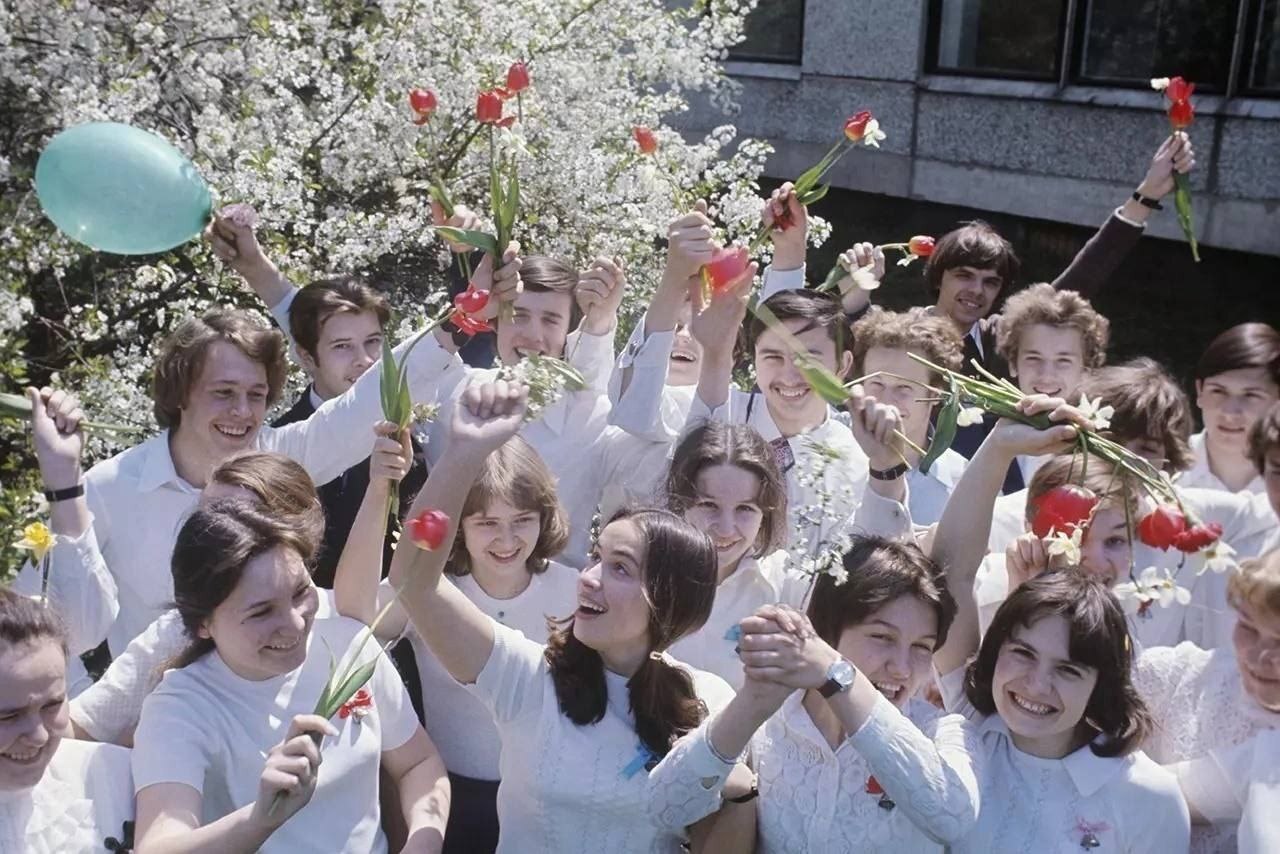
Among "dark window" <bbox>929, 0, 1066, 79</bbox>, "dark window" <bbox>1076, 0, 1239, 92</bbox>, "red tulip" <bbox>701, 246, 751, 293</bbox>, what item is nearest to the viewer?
"red tulip" <bbox>701, 246, 751, 293</bbox>

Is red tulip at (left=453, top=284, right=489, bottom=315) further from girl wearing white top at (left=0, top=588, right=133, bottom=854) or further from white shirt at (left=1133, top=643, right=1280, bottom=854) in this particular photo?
white shirt at (left=1133, top=643, right=1280, bottom=854)

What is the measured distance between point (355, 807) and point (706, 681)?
727mm

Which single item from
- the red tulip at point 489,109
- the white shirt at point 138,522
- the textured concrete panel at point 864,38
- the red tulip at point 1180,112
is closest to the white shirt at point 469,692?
the white shirt at point 138,522

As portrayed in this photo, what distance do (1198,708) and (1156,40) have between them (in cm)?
838

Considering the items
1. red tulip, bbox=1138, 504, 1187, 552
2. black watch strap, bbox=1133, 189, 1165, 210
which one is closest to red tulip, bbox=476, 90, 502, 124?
red tulip, bbox=1138, 504, 1187, 552

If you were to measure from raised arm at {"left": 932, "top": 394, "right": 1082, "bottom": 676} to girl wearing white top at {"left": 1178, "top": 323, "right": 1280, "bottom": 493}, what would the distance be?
1086 millimetres

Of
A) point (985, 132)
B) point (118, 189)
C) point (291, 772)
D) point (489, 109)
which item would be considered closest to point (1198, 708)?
point (291, 772)

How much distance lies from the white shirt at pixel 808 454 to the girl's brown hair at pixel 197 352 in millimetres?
1064

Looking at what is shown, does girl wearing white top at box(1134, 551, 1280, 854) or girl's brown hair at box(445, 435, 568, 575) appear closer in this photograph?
girl wearing white top at box(1134, 551, 1280, 854)

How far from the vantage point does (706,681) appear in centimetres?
278

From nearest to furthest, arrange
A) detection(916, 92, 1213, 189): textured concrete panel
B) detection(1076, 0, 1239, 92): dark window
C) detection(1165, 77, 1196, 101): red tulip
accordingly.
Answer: detection(1165, 77, 1196, 101): red tulip → detection(1076, 0, 1239, 92): dark window → detection(916, 92, 1213, 189): textured concrete panel

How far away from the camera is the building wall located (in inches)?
366

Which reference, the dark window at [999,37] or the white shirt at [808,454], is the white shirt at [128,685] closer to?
the white shirt at [808,454]

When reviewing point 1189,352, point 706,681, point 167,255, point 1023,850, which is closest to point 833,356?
point 706,681
